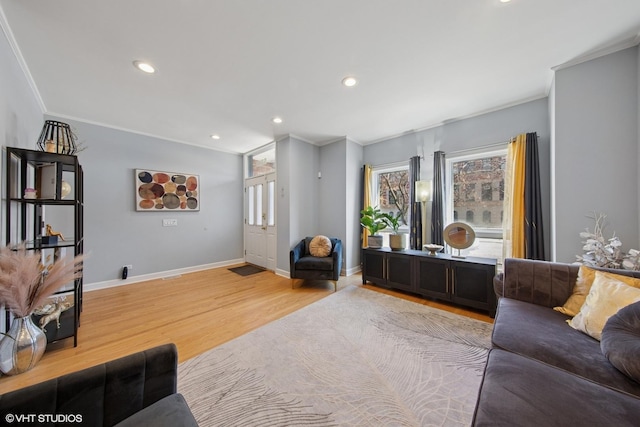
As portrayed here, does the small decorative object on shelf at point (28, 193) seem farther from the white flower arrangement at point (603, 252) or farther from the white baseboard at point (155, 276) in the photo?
the white flower arrangement at point (603, 252)

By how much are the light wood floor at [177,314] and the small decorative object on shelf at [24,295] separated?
134 mm

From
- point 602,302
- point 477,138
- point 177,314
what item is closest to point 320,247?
point 177,314

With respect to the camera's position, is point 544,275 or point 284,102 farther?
point 284,102

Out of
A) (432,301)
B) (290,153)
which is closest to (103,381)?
(432,301)

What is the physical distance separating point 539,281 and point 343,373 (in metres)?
1.74

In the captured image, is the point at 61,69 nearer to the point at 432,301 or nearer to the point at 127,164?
the point at 127,164

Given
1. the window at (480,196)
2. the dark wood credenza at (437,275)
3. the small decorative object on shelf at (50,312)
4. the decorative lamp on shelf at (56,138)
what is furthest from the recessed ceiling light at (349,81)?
the small decorative object on shelf at (50,312)

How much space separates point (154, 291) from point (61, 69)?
2896 mm

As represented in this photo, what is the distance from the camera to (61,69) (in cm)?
224

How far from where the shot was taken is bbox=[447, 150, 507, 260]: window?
320cm

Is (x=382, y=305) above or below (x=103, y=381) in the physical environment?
below

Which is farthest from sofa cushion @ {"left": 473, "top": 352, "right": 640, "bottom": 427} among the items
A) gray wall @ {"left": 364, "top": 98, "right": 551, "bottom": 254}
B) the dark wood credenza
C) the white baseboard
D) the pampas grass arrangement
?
the white baseboard

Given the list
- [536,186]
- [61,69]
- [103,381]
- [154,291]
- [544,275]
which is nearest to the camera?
[103,381]

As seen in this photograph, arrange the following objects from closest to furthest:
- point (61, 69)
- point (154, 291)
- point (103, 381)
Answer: point (103, 381), point (61, 69), point (154, 291)
